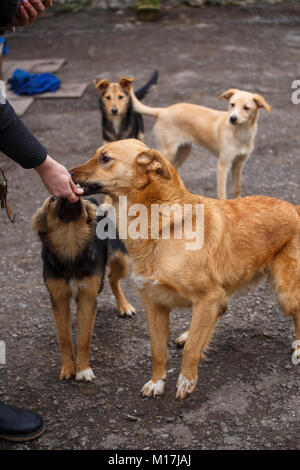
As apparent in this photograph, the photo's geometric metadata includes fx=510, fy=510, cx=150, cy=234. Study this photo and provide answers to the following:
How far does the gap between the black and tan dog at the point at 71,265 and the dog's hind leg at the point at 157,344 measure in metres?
0.38

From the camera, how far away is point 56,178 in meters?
2.48

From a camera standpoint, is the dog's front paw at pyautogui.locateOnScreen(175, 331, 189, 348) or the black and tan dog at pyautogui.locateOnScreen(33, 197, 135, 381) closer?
the black and tan dog at pyautogui.locateOnScreen(33, 197, 135, 381)

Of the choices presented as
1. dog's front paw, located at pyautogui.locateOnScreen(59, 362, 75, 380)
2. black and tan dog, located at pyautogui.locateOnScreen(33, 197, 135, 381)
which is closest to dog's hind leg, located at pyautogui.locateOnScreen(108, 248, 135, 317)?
black and tan dog, located at pyautogui.locateOnScreen(33, 197, 135, 381)

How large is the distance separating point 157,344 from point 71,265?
67 centimetres

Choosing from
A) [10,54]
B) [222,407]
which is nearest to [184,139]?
[222,407]

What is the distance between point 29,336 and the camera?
11.6 ft

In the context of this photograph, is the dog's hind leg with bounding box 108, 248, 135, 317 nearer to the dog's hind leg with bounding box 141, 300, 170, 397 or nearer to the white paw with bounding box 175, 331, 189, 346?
the white paw with bounding box 175, 331, 189, 346

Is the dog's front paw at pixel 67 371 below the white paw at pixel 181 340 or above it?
above

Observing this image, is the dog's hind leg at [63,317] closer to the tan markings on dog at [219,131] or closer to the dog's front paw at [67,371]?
the dog's front paw at [67,371]

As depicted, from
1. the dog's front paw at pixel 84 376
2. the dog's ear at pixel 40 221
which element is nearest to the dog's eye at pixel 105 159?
the dog's ear at pixel 40 221

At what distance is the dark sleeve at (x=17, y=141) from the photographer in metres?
2.28

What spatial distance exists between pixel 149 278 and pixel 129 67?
7.89 metres

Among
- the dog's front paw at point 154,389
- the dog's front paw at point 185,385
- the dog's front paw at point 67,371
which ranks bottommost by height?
the dog's front paw at point 67,371

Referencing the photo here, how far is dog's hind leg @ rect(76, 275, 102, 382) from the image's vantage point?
3008 mm
